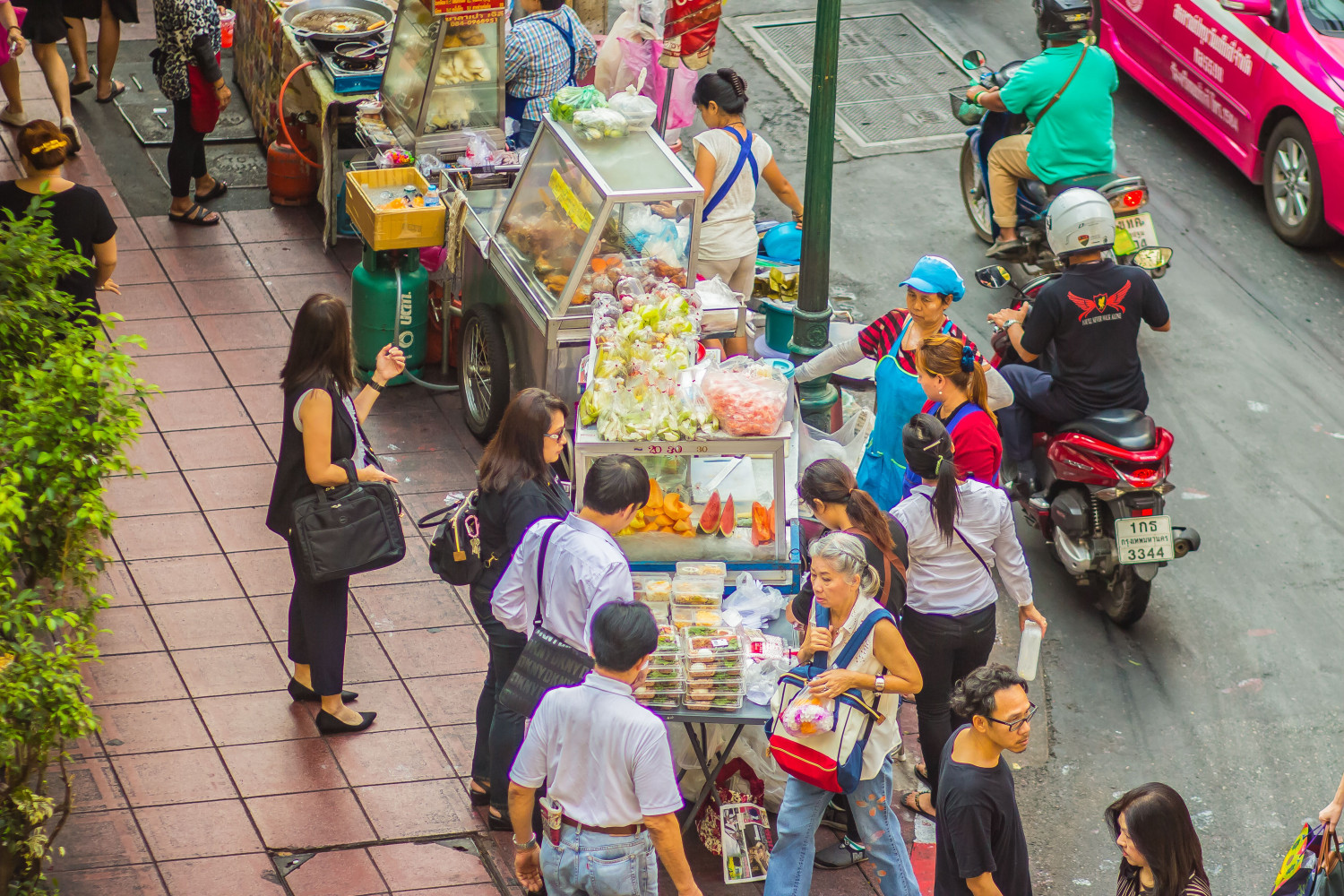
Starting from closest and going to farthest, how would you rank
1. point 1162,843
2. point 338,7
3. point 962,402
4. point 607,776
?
point 1162,843 < point 607,776 < point 962,402 < point 338,7

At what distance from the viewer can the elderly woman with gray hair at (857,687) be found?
4.91 meters

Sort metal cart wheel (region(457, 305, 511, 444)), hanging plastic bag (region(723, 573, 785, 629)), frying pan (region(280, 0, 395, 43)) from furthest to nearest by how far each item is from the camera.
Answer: frying pan (region(280, 0, 395, 43))
metal cart wheel (region(457, 305, 511, 444))
hanging plastic bag (region(723, 573, 785, 629))

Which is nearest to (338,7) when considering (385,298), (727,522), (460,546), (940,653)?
(385,298)

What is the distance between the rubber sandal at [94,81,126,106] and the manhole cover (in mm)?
5000

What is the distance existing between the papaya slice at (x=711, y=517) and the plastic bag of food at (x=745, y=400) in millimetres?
418

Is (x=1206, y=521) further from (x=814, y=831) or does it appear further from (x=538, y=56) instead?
(x=538, y=56)

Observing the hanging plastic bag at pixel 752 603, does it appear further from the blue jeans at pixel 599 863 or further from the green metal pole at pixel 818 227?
the green metal pole at pixel 818 227

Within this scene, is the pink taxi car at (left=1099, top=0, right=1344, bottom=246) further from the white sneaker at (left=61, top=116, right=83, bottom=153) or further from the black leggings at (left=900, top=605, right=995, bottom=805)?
the white sneaker at (left=61, top=116, right=83, bottom=153)

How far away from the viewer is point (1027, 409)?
293 inches

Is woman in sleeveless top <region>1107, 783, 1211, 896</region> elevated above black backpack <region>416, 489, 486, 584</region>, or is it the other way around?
woman in sleeveless top <region>1107, 783, 1211, 896</region>

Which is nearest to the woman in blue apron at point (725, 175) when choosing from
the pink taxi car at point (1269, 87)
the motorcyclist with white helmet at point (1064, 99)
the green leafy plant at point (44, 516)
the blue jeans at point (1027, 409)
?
the blue jeans at point (1027, 409)

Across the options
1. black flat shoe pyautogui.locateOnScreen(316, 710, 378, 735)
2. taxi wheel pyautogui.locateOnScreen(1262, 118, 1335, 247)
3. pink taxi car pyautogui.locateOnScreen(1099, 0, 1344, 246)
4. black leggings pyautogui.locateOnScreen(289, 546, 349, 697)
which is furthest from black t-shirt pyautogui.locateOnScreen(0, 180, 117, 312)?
taxi wheel pyautogui.locateOnScreen(1262, 118, 1335, 247)

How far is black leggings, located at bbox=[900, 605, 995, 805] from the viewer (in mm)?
5676

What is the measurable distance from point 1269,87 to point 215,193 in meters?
7.35
